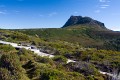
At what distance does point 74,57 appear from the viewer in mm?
39938

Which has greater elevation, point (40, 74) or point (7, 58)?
point (7, 58)

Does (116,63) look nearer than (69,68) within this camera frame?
No

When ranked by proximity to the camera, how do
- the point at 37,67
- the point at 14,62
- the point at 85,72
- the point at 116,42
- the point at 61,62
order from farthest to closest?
the point at 116,42 < the point at 61,62 < the point at 85,72 < the point at 37,67 < the point at 14,62

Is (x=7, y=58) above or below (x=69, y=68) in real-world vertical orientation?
above

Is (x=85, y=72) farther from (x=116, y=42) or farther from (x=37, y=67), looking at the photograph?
(x=116, y=42)

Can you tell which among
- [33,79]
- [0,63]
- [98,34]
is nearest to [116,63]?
[33,79]

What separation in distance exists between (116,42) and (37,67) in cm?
8530

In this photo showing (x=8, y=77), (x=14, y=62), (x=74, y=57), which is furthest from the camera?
(x=74, y=57)

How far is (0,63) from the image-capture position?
69.0 feet

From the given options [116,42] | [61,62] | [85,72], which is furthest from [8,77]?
[116,42]

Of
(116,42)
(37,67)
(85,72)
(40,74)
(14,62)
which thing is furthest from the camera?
(116,42)

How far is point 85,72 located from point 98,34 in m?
134

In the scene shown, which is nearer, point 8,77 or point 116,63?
point 8,77

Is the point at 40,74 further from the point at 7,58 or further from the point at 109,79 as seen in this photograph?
the point at 109,79
